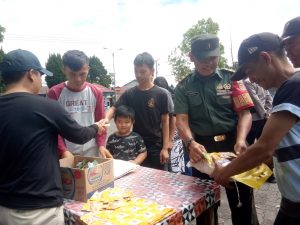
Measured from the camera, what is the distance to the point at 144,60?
3064mm

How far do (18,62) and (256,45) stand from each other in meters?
1.26

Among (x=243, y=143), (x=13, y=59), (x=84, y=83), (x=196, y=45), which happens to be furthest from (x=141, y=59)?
(x=13, y=59)

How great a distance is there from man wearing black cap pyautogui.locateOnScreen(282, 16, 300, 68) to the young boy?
5.61ft

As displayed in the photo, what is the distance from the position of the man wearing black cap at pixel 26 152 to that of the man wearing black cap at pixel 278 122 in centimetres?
97

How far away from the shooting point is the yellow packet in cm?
165

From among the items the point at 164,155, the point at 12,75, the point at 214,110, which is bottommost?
the point at 164,155

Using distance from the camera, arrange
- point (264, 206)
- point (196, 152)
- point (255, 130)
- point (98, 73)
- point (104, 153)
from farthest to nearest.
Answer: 1. point (98, 73)
2. point (264, 206)
3. point (255, 130)
4. point (104, 153)
5. point (196, 152)

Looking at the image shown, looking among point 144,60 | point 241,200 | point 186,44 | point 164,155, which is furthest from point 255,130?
point 186,44

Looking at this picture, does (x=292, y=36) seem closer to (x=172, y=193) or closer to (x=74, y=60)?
(x=172, y=193)

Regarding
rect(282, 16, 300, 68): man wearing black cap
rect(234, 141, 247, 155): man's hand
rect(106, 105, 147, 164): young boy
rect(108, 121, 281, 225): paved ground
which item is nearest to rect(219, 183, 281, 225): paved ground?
rect(108, 121, 281, 225): paved ground

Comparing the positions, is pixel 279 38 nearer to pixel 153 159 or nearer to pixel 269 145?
pixel 269 145

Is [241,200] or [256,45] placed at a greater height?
[256,45]

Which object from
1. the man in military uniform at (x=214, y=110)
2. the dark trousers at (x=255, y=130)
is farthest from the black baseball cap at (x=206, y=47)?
the dark trousers at (x=255, y=130)

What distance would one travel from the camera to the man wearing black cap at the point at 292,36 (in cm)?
148
